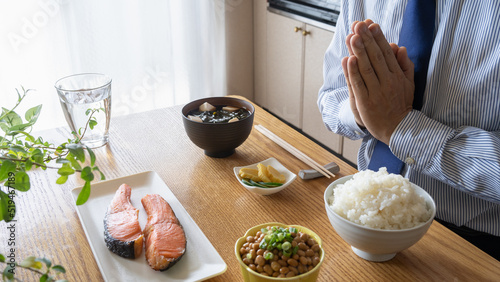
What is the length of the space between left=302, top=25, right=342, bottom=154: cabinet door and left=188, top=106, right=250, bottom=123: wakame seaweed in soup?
161 cm

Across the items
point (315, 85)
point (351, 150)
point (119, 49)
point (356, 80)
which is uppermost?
point (356, 80)

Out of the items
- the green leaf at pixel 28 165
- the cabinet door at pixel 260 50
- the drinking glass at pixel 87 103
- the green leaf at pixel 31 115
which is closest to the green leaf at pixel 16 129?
the green leaf at pixel 31 115

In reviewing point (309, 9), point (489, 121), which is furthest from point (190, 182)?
point (309, 9)

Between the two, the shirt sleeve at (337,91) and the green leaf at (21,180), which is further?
the shirt sleeve at (337,91)

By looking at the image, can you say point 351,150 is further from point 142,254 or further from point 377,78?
point 142,254

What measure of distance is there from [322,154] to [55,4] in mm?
2206

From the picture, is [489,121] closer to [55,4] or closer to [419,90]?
[419,90]

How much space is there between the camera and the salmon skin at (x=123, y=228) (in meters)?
0.93

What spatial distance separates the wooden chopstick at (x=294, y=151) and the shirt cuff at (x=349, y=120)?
0.18 m

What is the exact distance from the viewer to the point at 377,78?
1184mm

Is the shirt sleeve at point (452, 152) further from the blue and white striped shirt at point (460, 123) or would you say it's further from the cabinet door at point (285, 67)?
the cabinet door at point (285, 67)

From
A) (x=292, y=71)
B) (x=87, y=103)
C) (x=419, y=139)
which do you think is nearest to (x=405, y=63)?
(x=419, y=139)

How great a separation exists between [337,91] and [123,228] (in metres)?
0.85

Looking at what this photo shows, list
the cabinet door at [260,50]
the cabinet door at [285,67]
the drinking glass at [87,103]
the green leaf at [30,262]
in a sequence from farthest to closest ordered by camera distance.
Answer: the cabinet door at [260,50] < the cabinet door at [285,67] < the drinking glass at [87,103] < the green leaf at [30,262]
